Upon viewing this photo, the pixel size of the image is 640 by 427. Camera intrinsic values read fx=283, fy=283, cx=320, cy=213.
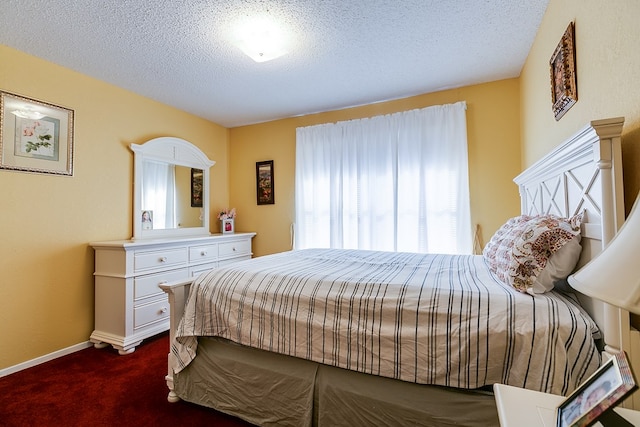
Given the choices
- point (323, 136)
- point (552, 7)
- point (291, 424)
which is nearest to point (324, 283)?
point (291, 424)

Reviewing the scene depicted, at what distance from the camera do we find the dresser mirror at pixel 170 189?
301 centimetres

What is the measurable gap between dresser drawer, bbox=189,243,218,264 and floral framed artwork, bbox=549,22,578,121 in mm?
3276

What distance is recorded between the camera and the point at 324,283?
145 centimetres

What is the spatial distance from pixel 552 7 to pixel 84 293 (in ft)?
13.8

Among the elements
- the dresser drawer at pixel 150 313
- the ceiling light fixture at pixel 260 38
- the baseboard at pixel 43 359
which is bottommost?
the baseboard at pixel 43 359

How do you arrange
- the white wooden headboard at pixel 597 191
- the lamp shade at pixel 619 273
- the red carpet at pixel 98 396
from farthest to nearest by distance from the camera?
1. the red carpet at pixel 98 396
2. the white wooden headboard at pixel 597 191
3. the lamp shade at pixel 619 273

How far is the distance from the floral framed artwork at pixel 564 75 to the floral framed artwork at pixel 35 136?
3.66 m

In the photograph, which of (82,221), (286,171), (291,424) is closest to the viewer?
(291,424)

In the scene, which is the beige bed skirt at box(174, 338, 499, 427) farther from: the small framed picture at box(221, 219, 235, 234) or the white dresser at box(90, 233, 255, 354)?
Answer: the small framed picture at box(221, 219, 235, 234)

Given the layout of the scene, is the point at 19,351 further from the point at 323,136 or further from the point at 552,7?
the point at 552,7

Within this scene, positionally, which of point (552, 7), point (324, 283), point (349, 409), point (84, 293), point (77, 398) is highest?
point (552, 7)

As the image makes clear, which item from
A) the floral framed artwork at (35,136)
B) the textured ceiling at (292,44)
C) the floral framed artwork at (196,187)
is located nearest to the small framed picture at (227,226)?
the floral framed artwork at (196,187)

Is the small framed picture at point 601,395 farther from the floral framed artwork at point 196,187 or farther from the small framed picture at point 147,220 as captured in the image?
the floral framed artwork at point 196,187

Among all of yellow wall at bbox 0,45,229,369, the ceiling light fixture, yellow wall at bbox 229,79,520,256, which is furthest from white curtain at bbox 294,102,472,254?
yellow wall at bbox 0,45,229,369
